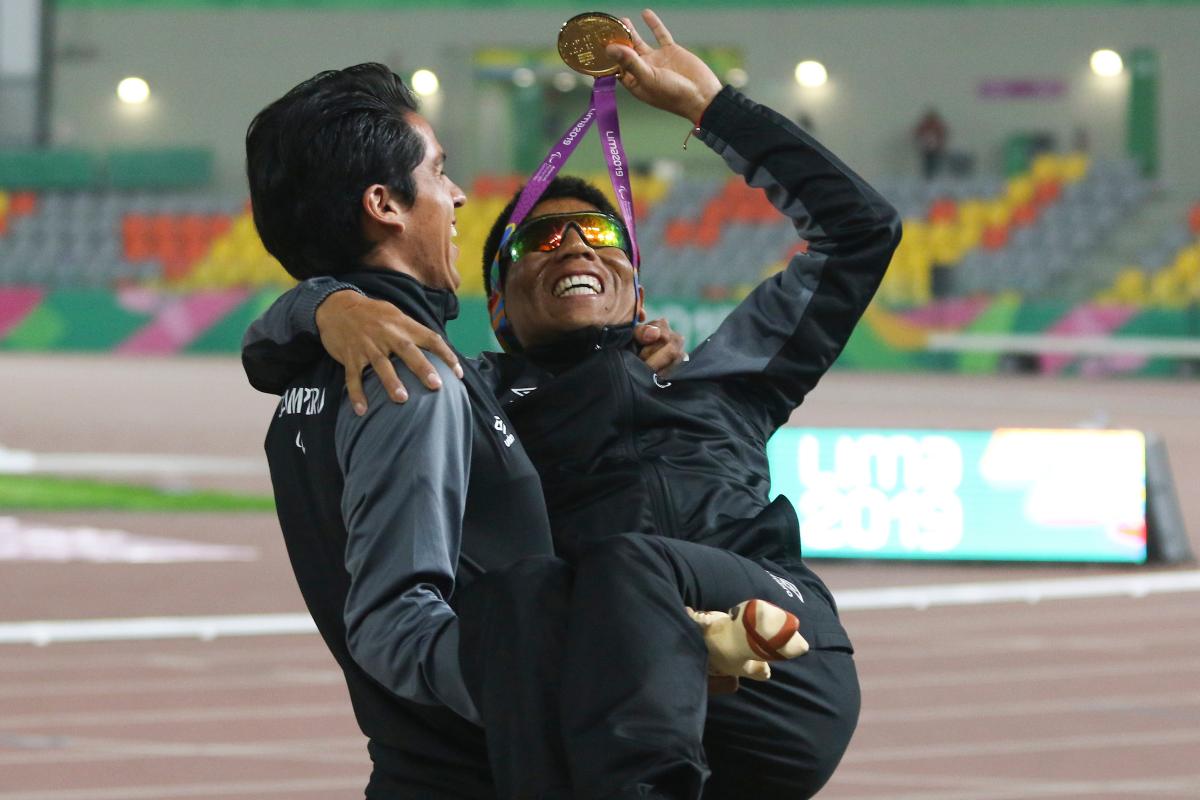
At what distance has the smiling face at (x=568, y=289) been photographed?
10.0 feet

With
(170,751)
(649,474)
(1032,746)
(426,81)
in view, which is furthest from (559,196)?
(426,81)

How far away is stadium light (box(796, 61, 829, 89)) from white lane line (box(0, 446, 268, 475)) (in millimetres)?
18028

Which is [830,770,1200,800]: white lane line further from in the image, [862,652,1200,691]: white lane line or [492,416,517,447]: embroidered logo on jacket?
[492,416,517,447]: embroidered logo on jacket

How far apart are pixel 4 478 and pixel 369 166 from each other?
946 centimetres

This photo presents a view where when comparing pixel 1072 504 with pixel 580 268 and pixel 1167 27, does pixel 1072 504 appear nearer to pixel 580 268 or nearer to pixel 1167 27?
pixel 580 268

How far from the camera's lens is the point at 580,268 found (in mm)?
3062

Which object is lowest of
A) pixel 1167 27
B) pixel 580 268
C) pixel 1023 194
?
pixel 580 268

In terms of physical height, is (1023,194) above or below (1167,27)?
below

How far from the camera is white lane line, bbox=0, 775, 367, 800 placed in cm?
455

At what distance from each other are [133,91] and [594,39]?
29190 mm

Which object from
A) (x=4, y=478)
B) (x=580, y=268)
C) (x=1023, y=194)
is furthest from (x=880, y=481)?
(x=1023, y=194)

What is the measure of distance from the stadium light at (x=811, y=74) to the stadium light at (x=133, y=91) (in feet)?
34.5

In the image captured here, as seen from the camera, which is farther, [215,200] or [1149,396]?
[215,200]

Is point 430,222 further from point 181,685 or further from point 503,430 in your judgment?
point 181,685
